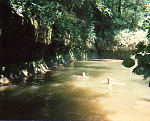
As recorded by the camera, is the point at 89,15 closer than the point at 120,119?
No

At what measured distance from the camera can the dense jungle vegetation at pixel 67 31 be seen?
37.7 feet

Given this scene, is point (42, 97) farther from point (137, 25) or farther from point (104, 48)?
point (137, 25)

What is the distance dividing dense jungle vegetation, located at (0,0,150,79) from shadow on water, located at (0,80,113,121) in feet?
9.61

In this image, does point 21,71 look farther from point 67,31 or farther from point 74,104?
point 67,31

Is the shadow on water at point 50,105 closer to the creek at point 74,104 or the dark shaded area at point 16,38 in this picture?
the creek at point 74,104

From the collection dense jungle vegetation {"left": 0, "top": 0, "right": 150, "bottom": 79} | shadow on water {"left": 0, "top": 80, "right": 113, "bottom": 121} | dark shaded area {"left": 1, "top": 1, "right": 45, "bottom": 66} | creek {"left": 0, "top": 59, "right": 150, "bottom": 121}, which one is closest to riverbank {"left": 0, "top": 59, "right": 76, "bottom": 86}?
dense jungle vegetation {"left": 0, "top": 0, "right": 150, "bottom": 79}

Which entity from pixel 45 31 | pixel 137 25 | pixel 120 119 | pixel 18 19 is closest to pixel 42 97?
pixel 120 119

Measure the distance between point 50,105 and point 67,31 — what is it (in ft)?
51.0

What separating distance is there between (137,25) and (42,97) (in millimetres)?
31905

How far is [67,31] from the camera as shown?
22.4 meters

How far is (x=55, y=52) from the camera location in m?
23.9

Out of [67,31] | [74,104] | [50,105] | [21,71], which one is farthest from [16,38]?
[67,31]

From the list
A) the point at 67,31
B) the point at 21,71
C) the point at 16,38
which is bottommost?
the point at 21,71

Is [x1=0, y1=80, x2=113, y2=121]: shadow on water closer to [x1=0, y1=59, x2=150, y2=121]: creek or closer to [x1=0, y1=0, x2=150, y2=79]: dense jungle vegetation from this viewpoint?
[x1=0, y1=59, x2=150, y2=121]: creek
